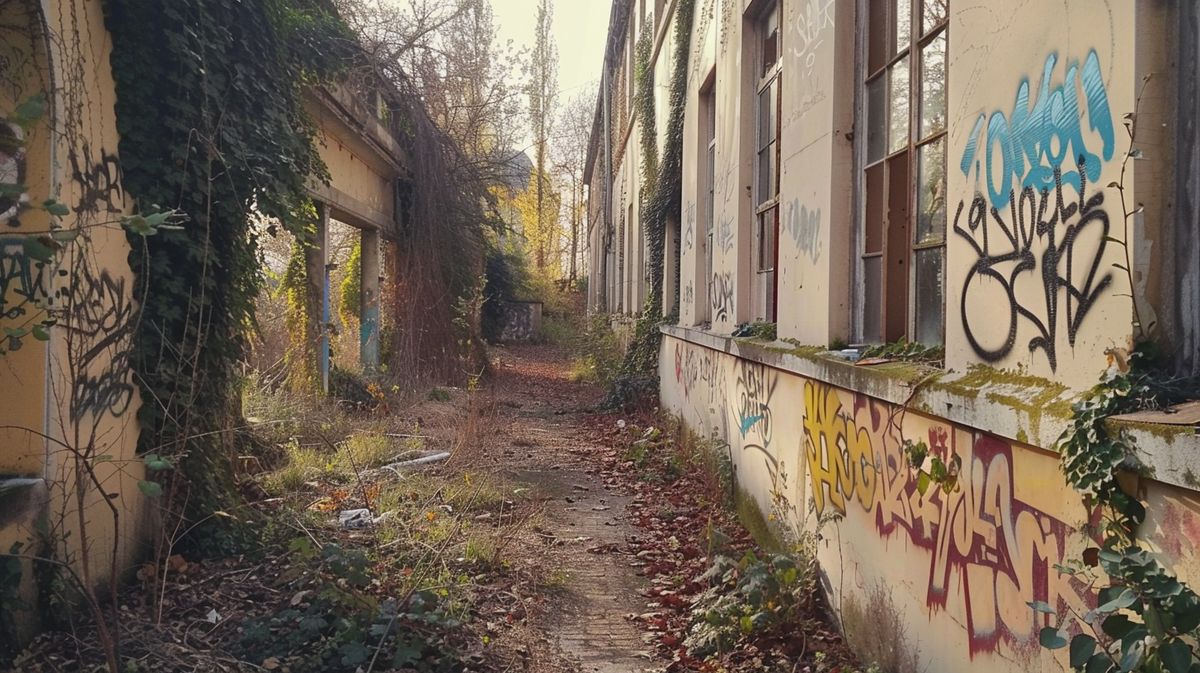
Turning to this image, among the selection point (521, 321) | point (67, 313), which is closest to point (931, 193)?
point (67, 313)

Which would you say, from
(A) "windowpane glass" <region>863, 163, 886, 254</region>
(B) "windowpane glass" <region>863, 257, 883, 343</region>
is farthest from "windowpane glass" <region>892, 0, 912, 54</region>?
(B) "windowpane glass" <region>863, 257, 883, 343</region>

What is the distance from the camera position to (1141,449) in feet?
6.20

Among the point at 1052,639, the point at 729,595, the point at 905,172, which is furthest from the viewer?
the point at 729,595

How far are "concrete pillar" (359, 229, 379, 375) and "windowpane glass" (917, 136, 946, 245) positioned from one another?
10.7m

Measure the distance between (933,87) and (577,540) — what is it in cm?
403

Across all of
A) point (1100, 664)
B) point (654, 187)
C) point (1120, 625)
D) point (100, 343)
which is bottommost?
point (1100, 664)

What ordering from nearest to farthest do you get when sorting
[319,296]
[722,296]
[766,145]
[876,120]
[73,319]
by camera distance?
1. [73,319]
2. [876,120]
3. [766,145]
4. [722,296]
5. [319,296]

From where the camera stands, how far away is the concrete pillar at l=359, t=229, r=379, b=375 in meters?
13.3

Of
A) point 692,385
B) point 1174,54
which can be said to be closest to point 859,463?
point 1174,54

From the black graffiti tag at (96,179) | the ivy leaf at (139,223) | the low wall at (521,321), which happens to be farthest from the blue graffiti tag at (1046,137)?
the low wall at (521,321)

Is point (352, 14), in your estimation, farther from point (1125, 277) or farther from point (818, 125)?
point (1125, 277)

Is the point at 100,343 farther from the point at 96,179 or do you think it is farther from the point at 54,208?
the point at 54,208

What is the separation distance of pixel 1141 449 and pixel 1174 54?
90 centimetres

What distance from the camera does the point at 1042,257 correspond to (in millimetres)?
2406
